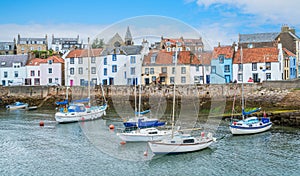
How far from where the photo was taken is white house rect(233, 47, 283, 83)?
150 feet

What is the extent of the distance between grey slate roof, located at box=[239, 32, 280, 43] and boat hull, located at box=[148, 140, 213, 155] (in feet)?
135

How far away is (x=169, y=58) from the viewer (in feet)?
155

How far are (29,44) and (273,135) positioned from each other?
240 feet

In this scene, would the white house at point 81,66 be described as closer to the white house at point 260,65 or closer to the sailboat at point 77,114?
the sailboat at point 77,114

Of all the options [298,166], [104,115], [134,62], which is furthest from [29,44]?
[298,166]

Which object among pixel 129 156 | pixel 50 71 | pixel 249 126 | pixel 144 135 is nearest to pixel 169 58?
pixel 50 71

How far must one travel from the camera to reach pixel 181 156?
22.4 metres

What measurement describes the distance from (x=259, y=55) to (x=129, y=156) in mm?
29214

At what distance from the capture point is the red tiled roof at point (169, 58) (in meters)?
39.5

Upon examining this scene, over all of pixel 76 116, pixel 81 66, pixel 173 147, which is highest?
pixel 81 66

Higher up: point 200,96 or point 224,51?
point 224,51

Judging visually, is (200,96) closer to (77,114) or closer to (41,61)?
(77,114)

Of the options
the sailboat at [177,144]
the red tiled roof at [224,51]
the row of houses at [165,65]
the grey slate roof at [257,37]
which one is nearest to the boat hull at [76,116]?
the row of houses at [165,65]

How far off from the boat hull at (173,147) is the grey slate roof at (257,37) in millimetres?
41046
